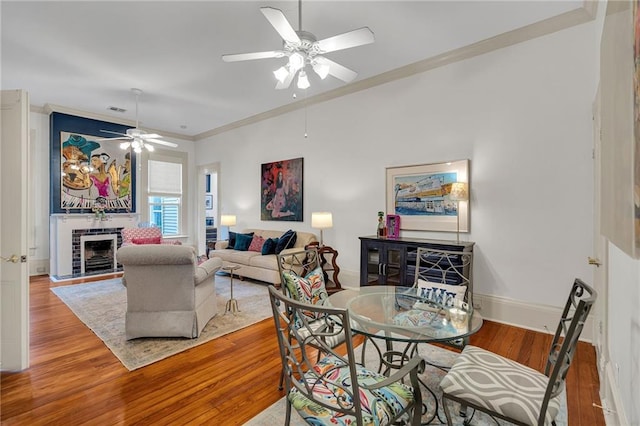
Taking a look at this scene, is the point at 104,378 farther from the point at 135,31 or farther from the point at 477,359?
the point at 135,31

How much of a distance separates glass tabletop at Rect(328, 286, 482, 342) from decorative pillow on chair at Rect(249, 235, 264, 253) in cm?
333

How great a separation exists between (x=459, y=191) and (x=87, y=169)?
6876mm

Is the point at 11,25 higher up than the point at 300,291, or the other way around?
the point at 11,25

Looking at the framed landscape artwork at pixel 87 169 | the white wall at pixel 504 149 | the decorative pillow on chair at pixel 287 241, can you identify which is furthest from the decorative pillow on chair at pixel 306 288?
the framed landscape artwork at pixel 87 169

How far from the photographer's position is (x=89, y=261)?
6027 millimetres

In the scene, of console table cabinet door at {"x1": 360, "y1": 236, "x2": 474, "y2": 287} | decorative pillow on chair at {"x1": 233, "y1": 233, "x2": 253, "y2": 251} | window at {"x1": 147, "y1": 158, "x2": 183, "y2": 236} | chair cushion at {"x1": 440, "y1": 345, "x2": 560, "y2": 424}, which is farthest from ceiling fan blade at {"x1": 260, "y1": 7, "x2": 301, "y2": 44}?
window at {"x1": 147, "y1": 158, "x2": 183, "y2": 236}

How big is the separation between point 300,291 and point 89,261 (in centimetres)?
588

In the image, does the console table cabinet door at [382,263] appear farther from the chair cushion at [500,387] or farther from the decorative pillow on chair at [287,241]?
the chair cushion at [500,387]

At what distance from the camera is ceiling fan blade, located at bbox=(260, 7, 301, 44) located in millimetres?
1902

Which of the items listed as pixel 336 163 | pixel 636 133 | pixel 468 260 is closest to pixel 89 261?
pixel 336 163

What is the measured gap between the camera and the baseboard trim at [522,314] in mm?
3037

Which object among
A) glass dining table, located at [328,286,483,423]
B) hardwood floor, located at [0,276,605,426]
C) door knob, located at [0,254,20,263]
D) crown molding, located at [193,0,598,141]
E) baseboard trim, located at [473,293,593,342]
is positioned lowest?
hardwood floor, located at [0,276,605,426]

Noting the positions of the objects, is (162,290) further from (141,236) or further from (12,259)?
(141,236)

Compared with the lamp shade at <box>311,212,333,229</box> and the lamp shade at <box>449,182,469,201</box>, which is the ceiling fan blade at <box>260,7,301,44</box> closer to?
the lamp shade at <box>449,182,469,201</box>
